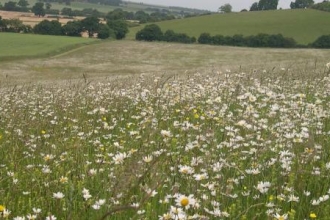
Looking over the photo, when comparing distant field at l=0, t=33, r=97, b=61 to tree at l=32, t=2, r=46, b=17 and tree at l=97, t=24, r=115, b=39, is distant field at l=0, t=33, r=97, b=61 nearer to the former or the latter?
tree at l=97, t=24, r=115, b=39

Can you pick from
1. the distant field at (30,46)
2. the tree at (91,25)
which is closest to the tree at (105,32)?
the tree at (91,25)

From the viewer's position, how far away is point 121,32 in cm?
8769

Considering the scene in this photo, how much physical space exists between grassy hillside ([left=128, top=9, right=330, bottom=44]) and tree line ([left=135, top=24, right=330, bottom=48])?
432 cm

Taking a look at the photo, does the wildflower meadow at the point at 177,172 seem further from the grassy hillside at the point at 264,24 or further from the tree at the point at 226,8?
the tree at the point at 226,8

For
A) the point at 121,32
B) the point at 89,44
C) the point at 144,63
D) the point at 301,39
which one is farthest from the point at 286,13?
the point at 144,63

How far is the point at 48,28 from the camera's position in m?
90.1

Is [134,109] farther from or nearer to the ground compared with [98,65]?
farther from the ground

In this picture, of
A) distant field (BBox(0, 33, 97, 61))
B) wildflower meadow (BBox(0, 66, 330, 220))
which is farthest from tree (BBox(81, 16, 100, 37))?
wildflower meadow (BBox(0, 66, 330, 220))

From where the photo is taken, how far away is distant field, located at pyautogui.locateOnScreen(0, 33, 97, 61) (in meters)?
55.8

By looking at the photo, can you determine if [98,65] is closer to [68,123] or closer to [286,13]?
[68,123]

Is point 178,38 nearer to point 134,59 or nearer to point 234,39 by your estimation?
point 234,39

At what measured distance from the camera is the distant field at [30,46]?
183 ft

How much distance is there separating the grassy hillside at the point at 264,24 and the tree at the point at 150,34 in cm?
501

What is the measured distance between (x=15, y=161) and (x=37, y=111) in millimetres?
4181
